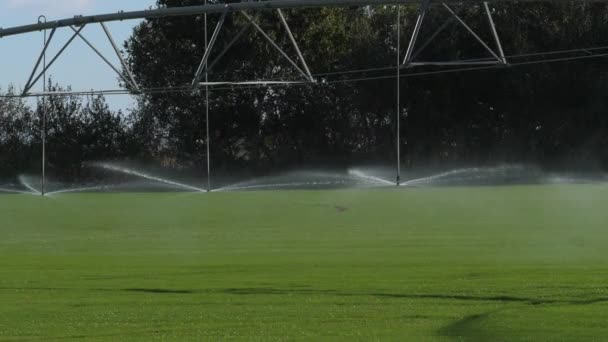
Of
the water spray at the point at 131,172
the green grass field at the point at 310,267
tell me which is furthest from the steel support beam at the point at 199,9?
the water spray at the point at 131,172

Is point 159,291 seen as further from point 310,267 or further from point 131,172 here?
point 131,172

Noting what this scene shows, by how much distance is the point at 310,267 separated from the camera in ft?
57.9

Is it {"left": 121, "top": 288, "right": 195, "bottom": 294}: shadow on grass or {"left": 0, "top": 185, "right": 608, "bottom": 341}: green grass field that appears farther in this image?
{"left": 121, "top": 288, "right": 195, "bottom": 294}: shadow on grass

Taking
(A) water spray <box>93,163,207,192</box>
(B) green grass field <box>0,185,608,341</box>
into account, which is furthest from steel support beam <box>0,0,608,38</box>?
(A) water spray <box>93,163,207,192</box>

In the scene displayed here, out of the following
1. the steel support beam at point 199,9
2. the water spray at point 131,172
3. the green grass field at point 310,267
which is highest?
the steel support beam at point 199,9

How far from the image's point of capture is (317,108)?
47.0m

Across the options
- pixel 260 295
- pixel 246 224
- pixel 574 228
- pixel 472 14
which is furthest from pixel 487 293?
pixel 472 14

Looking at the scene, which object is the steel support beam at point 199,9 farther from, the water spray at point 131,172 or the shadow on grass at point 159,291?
the water spray at point 131,172

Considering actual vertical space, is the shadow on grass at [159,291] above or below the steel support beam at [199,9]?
below

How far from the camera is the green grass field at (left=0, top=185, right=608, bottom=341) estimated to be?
36.3 ft

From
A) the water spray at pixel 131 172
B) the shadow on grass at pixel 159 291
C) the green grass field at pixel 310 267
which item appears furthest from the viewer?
the water spray at pixel 131 172

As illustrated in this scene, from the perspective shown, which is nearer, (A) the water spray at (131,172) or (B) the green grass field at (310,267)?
(B) the green grass field at (310,267)

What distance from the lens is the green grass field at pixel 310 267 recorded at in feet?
36.3

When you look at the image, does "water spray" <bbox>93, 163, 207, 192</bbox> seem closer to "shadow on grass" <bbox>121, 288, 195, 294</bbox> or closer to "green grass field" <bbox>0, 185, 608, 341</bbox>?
"green grass field" <bbox>0, 185, 608, 341</bbox>
